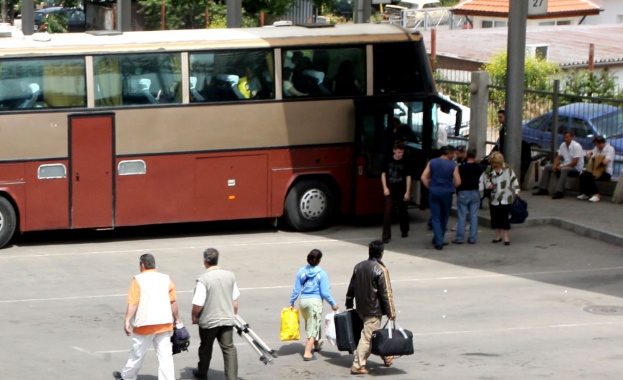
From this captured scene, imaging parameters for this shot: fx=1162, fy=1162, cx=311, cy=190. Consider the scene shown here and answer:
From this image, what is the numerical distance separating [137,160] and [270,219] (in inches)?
115

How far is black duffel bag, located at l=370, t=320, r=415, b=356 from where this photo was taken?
1157 centimetres

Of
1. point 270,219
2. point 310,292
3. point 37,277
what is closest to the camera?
point 310,292

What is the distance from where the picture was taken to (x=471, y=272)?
17.2 metres

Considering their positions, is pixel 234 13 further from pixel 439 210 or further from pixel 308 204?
pixel 439 210

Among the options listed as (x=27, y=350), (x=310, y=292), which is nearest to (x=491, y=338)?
(x=310, y=292)

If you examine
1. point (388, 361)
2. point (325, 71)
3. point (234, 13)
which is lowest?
point (388, 361)

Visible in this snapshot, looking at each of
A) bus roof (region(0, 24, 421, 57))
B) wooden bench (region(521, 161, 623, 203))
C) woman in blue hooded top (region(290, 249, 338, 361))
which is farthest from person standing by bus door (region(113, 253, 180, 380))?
wooden bench (region(521, 161, 623, 203))

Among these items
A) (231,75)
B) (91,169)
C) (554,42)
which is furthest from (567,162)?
(554,42)

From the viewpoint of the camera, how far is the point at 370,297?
464 inches

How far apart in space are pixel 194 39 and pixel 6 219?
433cm

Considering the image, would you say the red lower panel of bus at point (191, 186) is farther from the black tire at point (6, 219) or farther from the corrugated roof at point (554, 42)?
the corrugated roof at point (554, 42)

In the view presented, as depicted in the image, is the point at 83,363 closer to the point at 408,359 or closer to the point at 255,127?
the point at 408,359

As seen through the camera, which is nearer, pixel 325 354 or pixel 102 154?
pixel 325 354

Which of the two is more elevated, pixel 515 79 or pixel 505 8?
pixel 505 8
